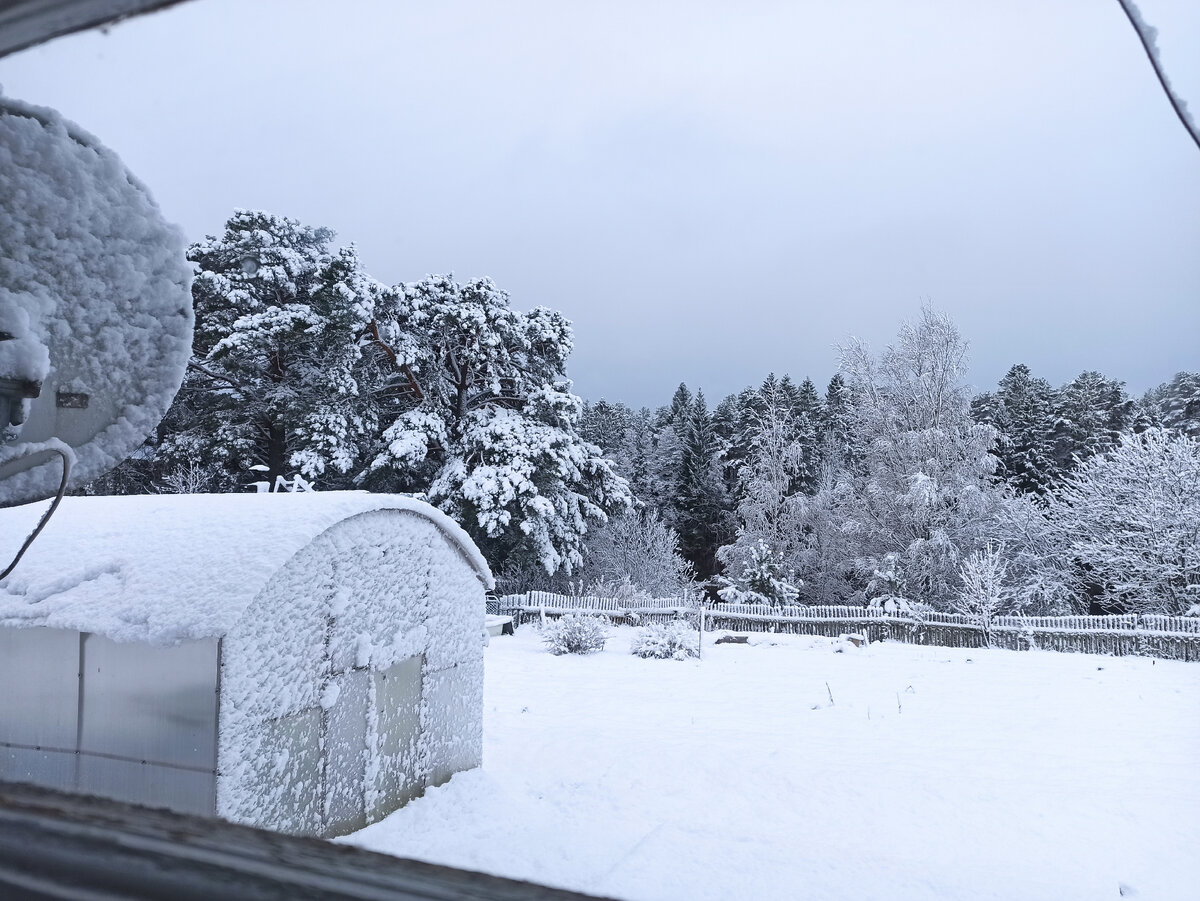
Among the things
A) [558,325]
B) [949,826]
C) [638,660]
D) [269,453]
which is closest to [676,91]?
[949,826]

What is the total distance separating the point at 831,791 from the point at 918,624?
430 inches

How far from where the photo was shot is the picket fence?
14039 mm

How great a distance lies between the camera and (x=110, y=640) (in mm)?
4125

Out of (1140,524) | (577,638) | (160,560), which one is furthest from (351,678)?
(1140,524)

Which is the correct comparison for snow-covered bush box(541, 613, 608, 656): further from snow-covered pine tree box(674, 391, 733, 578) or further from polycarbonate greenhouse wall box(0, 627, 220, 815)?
snow-covered pine tree box(674, 391, 733, 578)

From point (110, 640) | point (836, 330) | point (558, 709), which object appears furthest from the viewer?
point (836, 330)

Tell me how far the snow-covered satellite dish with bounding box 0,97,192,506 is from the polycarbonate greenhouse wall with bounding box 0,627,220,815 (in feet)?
10.1

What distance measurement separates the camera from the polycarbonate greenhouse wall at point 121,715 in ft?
13.2

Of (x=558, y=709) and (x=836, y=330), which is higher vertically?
(x=836, y=330)

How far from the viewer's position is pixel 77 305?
1.33 m

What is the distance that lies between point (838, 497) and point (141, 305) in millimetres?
22102

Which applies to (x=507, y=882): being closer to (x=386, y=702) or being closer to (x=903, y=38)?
(x=903, y=38)

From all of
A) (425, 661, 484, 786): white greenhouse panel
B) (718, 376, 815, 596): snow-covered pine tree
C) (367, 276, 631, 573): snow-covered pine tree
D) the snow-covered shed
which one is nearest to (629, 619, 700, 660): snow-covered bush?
(367, 276, 631, 573): snow-covered pine tree

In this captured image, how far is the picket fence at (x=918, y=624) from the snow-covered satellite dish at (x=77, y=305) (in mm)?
16392
